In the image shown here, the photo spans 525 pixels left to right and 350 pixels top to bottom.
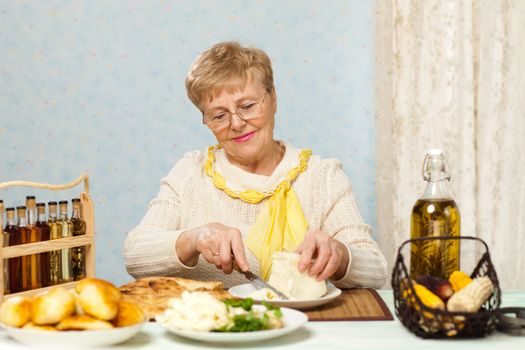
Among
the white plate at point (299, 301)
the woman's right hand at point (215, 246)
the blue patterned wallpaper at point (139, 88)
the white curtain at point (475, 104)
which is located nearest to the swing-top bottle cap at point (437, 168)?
the white plate at point (299, 301)

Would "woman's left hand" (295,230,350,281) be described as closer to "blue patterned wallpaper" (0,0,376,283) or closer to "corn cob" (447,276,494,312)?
"corn cob" (447,276,494,312)

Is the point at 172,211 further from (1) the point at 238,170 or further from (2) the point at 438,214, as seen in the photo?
(2) the point at 438,214

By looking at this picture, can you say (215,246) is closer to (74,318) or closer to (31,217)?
(31,217)

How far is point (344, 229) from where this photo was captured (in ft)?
6.65

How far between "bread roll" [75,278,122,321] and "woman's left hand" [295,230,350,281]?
0.43 metres

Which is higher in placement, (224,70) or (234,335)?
(224,70)

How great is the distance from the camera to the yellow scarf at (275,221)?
198 cm

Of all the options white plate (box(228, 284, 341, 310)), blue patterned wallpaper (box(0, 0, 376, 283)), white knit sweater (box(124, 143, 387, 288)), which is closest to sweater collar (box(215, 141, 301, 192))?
white knit sweater (box(124, 143, 387, 288))

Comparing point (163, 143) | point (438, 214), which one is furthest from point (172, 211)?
point (163, 143)

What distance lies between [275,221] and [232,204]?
0.59ft

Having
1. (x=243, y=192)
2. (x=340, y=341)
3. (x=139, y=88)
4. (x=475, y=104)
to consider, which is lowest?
(x=340, y=341)

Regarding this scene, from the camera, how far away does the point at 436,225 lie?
1.36 meters

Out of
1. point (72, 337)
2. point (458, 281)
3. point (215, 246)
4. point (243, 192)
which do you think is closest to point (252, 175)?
point (243, 192)

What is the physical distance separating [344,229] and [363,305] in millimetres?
574
